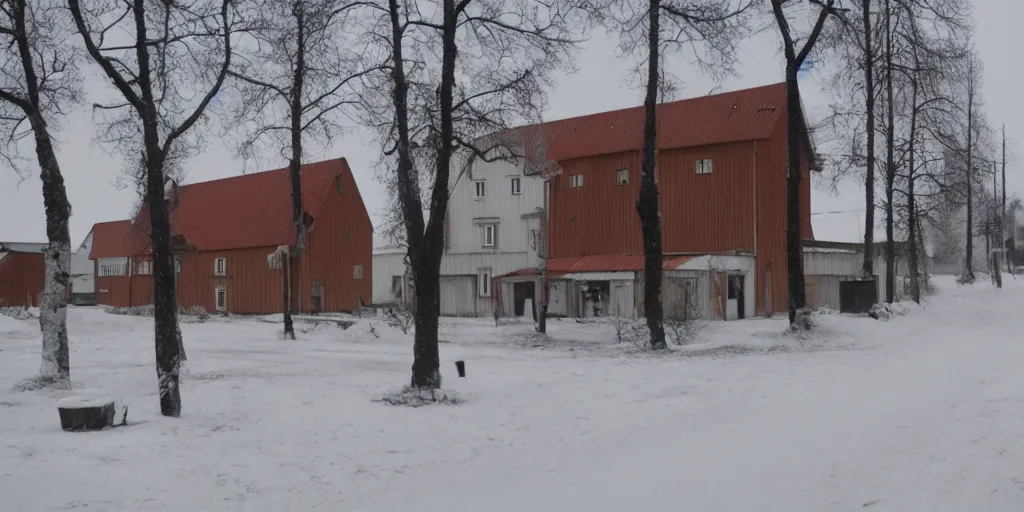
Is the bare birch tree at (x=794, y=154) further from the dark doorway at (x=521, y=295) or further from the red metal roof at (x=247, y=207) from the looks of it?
the red metal roof at (x=247, y=207)

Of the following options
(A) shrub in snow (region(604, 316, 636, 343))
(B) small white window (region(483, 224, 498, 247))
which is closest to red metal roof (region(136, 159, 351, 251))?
Result: (B) small white window (region(483, 224, 498, 247))

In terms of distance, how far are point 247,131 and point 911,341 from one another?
728 inches

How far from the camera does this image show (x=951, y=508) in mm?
6500

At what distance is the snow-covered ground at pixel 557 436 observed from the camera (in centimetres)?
748

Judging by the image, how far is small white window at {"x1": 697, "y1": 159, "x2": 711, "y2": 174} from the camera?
35.1m

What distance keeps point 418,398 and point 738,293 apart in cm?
2327

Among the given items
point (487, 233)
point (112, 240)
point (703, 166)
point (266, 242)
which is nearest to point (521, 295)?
point (487, 233)

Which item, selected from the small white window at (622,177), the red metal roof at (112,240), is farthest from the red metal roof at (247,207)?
the small white window at (622,177)

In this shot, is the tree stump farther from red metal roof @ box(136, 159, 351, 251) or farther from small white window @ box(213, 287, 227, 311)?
small white window @ box(213, 287, 227, 311)

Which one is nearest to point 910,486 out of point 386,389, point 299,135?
point 386,389

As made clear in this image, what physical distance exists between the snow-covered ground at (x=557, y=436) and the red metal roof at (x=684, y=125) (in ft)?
58.3

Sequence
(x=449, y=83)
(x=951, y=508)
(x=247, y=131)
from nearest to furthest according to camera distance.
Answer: (x=951, y=508)
(x=449, y=83)
(x=247, y=131)

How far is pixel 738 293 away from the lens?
33.4 meters

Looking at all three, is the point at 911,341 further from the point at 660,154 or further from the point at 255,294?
the point at 255,294
